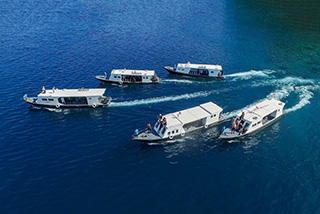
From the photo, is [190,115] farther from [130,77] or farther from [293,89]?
[293,89]

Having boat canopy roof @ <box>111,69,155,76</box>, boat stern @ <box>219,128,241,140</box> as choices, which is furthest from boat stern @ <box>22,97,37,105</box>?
boat stern @ <box>219,128,241,140</box>

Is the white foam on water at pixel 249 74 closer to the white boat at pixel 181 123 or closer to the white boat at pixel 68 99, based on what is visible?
the white boat at pixel 181 123

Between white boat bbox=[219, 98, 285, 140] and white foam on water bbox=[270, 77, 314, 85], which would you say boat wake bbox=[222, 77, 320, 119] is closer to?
white foam on water bbox=[270, 77, 314, 85]

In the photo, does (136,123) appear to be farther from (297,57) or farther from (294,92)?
(297,57)

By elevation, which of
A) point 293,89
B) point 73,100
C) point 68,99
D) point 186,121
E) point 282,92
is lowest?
point 186,121

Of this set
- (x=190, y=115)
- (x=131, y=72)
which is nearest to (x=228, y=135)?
(x=190, y=115)

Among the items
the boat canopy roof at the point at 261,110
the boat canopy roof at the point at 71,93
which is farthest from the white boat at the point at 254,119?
the boat canopy roof at the point at 71,93

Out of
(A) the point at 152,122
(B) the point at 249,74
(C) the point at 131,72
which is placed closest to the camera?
(A) the point at 152,122
